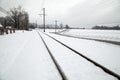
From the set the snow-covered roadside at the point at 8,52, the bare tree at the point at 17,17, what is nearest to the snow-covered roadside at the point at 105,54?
the snow-covered roadside at the point at 8,52

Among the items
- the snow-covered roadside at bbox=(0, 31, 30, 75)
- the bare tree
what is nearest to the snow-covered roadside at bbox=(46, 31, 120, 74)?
the snow-covered roadside at bbox=(0, 31, 30, 75)

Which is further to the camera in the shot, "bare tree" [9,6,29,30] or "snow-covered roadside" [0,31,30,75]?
"bare tree" [9,6,29,30]

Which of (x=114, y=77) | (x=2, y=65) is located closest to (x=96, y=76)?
(x=114, y=77)

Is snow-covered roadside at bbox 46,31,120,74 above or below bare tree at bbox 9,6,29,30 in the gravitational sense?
below

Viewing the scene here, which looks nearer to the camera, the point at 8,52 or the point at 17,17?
the point at 8,52

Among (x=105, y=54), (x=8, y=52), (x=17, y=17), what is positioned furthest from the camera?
(x=17, y=17)

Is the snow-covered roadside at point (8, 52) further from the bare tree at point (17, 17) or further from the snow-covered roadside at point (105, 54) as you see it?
the bare tree at point (17, 17)

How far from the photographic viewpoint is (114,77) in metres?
3.53

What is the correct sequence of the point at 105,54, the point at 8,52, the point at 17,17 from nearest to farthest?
1. the point at 105,54
2. the point at 8,52
3. the point at 17,17

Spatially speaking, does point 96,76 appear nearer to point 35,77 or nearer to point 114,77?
point 114,77

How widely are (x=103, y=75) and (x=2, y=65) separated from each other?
176 inches

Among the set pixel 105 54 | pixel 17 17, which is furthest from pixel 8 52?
pixel 17 17

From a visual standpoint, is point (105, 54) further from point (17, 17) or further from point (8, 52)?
point (17, 17)

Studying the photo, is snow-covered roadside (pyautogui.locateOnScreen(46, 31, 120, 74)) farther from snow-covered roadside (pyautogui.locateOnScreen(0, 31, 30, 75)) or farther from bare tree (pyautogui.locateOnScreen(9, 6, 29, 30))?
bare tree (pyautogui.locateOnScreen(9, 6, 29, 30))
